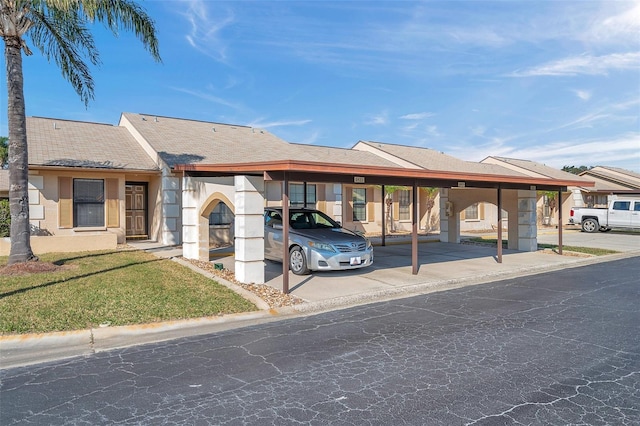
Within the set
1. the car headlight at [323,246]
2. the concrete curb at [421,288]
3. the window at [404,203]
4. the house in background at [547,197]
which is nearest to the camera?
the concrete curb at [421,288]

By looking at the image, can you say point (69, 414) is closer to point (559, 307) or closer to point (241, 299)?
point (241, 299)

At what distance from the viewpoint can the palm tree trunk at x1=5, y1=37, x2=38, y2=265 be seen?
32.1 ft

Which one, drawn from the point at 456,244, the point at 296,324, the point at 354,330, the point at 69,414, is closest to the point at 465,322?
the point at 354,330

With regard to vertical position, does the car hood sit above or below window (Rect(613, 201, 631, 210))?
below

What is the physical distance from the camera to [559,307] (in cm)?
783

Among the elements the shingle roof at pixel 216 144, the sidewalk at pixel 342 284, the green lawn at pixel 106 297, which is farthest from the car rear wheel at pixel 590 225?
the green lawn at pixel 106 297

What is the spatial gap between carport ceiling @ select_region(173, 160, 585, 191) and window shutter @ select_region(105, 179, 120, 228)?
16.3ft

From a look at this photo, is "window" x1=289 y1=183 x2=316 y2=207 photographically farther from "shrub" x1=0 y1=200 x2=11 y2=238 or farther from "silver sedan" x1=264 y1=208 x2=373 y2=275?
"shrub" x1=0 y1=200 x2=11 y2=238

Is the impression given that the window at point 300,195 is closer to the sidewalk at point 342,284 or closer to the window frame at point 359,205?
the window frame at point 359,205

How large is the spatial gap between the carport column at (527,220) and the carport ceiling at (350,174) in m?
2.65

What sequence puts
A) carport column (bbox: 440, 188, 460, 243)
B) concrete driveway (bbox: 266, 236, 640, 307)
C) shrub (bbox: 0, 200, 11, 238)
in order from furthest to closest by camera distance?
carport column (bbox: 440, 188, 460, 243)
shrub (bbox: 0, 200, 11, 238)
concrete driveway (bbox: 266, 236, 640, 307)

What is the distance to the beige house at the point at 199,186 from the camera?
938 cm

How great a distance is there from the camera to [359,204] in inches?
892

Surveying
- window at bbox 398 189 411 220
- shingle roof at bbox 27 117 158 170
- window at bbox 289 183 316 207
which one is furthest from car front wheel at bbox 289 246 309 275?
window at bbox 398 189 411 220
